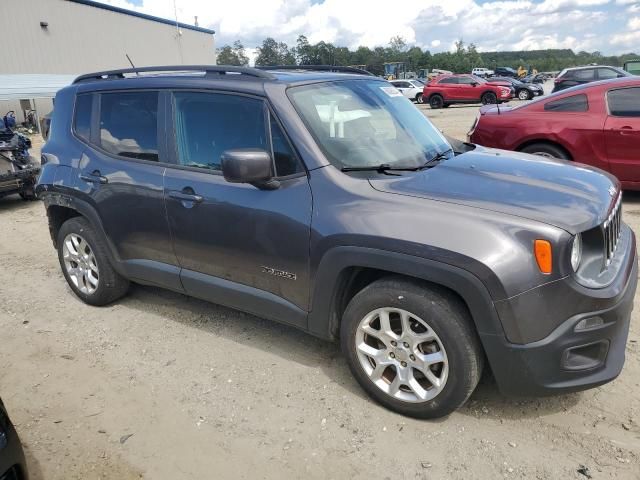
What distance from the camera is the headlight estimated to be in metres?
2.44

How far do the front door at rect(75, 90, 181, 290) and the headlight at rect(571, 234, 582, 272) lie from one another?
100.0 inches

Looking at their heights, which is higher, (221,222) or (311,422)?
(221,222)

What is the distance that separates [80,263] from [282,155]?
7.79ft

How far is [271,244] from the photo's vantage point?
10.1 feet

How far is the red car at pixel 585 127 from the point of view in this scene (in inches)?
250

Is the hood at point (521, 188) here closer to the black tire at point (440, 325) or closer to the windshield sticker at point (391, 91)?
the black tire at point (440, 325)

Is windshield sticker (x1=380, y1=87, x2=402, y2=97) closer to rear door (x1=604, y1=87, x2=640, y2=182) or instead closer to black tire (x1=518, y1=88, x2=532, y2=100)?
rear door (x1=604, y1=87, x2=640, y2=182)

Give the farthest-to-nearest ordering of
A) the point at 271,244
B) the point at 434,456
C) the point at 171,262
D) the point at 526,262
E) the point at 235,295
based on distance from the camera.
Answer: the point at 171,262
the point at 235,295
the point at 271,244
the point at 434,456
the point at 526,262

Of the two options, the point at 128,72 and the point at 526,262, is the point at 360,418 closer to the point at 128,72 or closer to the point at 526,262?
the point at 526,262

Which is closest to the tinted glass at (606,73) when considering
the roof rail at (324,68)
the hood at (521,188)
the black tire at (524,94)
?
the black tire at (524,94)

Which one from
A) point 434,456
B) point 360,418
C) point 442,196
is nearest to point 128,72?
point 442,196

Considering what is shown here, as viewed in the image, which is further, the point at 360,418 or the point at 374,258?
the point at 360,418

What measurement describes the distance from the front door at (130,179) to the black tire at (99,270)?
199mm

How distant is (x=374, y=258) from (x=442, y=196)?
1.53ft
